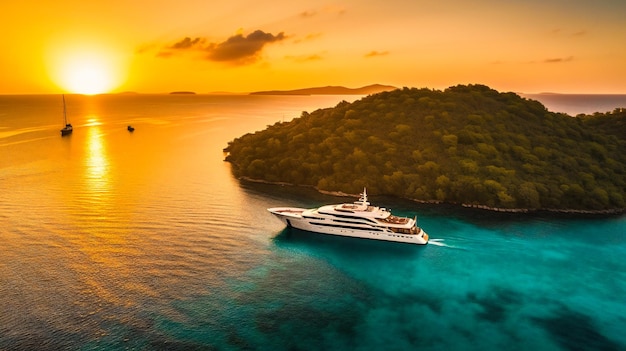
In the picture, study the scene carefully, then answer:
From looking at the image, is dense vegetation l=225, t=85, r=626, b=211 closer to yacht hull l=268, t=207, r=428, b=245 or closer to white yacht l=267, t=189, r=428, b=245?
white yacht l=267, t=189, r=428, b=245

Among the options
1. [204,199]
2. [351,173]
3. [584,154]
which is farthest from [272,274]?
[584,154]

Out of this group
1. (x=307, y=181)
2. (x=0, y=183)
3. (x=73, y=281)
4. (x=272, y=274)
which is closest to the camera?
(x=73, y=281)

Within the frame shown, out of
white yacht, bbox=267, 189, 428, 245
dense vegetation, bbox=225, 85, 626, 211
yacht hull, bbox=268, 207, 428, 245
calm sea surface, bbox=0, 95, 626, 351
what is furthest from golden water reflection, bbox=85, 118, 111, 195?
white yacht, bbox=267, 189, 428, 245

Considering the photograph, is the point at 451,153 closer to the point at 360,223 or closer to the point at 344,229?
the point at 360,223

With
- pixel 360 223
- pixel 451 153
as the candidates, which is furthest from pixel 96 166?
pixel 451 153

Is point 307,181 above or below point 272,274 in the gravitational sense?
above

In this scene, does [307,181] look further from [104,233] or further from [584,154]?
[584,154]
